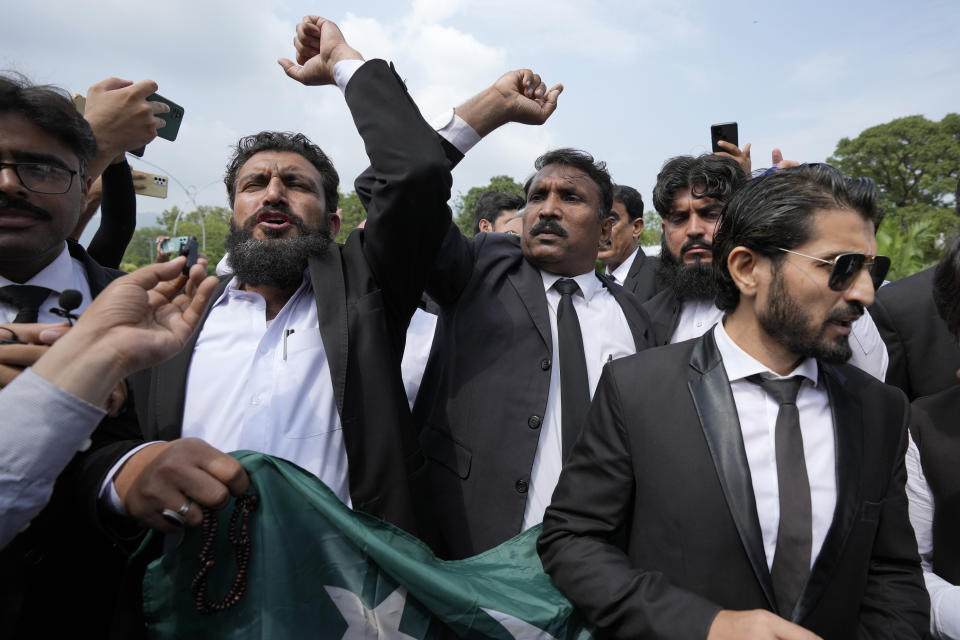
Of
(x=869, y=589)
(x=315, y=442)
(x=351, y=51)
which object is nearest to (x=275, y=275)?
(x=315, y=442)

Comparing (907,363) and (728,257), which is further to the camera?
(907,363)

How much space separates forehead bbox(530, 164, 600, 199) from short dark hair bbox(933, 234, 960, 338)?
5.42ft

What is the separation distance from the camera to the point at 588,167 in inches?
140

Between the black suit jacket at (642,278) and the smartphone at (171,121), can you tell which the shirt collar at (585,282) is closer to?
the smartphone at (171,121)

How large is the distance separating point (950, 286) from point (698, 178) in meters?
1.54

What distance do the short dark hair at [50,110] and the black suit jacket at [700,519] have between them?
1.92m

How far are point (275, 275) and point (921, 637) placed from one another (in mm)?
2526

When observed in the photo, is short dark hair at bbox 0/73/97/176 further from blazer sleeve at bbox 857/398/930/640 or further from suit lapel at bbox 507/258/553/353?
blazer sleeve at bbox 857/398/930/640

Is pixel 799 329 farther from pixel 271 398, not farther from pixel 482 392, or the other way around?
pixel 271 398

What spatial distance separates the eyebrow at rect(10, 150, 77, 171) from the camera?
190 cm

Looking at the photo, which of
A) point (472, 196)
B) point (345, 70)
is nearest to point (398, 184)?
point (345, 70)

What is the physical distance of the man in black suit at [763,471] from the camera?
1764 millimetres

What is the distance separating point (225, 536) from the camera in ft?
5.76

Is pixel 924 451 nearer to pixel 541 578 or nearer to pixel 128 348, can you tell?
pixel 541 578
